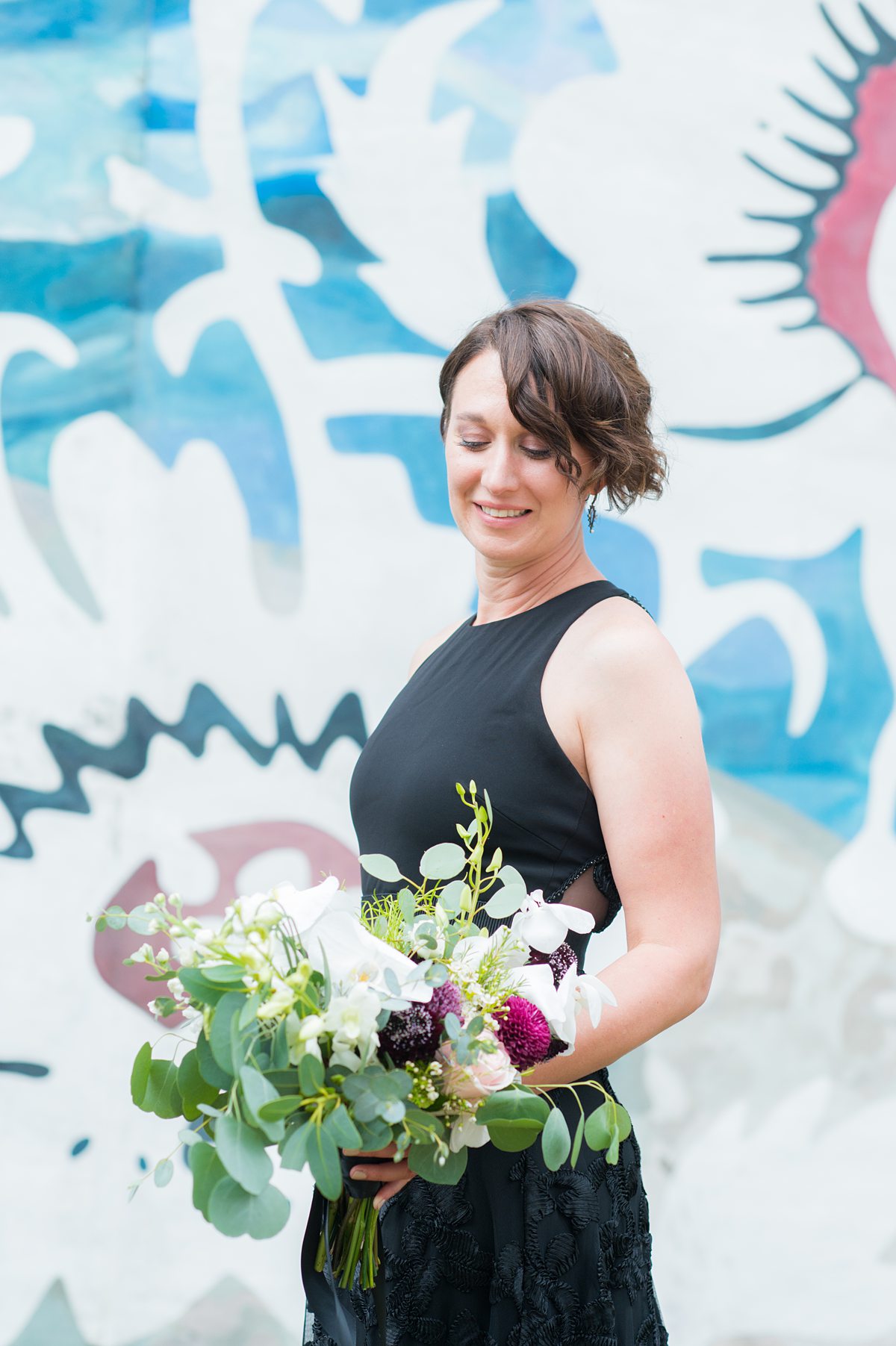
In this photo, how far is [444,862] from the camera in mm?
1087

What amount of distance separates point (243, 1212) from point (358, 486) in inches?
72.4

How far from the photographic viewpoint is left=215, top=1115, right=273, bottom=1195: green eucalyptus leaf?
0.93m

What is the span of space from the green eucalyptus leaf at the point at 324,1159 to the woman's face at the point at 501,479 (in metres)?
0.81

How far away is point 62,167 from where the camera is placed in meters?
2.58

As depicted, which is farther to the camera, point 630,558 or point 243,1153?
point 630,558

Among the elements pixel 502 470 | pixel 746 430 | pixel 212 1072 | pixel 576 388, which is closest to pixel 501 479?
pixel 502 470

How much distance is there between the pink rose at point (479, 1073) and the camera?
99cm

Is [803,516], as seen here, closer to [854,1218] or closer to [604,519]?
[604,519]

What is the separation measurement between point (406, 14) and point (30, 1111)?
2525 mm

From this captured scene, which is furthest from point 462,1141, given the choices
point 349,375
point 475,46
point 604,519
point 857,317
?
point 475,46

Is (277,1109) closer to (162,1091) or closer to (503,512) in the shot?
(162,1091)

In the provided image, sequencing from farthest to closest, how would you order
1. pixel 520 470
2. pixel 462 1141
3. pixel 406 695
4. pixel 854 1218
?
pixel 854 1218 → pixel 406 695 → pixel 520 470 → pixel 462 1141

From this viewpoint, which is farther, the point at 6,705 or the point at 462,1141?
the point at 6,705

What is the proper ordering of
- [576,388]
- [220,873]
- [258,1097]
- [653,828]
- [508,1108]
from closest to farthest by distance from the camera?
[258,1097]
[508,1108]
[653,828]
[576,388]
[220,873]
